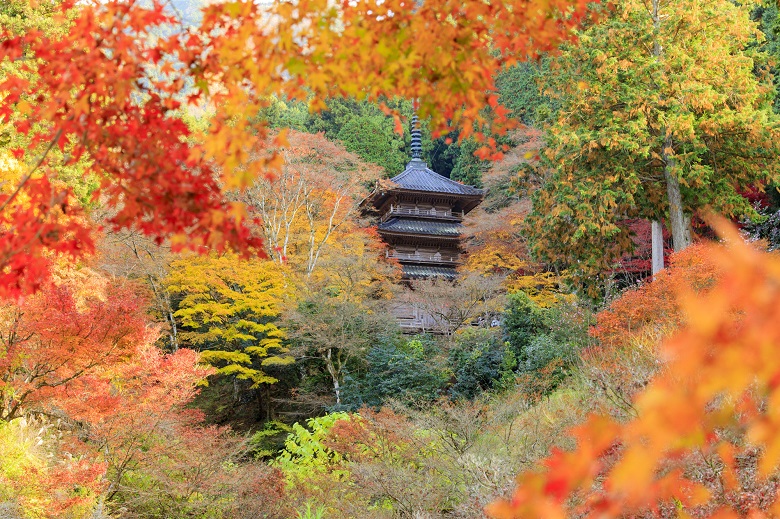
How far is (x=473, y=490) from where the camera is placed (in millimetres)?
7566

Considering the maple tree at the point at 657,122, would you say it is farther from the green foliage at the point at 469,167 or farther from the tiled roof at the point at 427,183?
the green foliage at the point at 469,167

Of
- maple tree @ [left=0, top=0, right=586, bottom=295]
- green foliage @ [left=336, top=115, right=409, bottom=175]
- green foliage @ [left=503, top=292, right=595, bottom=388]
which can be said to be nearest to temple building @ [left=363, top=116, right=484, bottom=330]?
green foliage @ [left=336, top=115, right=409, bottom=175]

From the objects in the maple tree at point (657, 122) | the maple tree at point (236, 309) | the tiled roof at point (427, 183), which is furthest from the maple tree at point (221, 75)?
the tiled roof at point (427, 183)

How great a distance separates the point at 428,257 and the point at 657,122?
1349 centimetres

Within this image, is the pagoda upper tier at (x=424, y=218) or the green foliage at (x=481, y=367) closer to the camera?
the green foliage at (x=481, y=367)

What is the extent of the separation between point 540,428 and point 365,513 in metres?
2.23

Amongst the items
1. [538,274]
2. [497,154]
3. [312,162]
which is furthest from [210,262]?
[497,154]

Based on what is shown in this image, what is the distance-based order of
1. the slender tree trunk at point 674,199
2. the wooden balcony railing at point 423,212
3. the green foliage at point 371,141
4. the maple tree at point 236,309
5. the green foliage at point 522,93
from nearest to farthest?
the slender tree trunk at point 674,199 → the maple tree at point 236,309 → the green foliage at point 522,93 → the wooden balcony railing at point 423,212 → the green foliage at point 371,141

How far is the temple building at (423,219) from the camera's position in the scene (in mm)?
24422

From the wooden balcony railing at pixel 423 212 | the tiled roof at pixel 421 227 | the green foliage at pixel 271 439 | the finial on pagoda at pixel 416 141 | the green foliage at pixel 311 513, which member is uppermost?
the finial on pagoda at pixel 416 141

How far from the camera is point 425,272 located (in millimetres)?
23891

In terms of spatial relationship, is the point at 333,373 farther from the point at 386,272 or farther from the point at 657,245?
the point at 657,245

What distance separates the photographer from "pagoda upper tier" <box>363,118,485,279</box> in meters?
24.5

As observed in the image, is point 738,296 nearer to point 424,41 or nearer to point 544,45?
point 424,41
